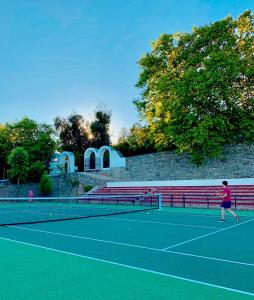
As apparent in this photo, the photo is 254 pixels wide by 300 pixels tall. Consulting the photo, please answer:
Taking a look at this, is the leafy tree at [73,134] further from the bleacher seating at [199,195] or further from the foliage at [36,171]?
the bleacher seating at [199,195]

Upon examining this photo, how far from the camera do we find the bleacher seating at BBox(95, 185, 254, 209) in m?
19.5

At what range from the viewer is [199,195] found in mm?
20484

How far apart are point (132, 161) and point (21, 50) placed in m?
15.5

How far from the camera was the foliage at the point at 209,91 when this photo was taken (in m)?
24.3

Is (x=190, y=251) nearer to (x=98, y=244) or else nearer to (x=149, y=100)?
(x=98, y=244)

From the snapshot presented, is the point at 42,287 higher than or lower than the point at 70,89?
lower

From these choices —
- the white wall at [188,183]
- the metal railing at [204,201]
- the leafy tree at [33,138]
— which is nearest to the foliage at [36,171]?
the leafy tree at [33,138]

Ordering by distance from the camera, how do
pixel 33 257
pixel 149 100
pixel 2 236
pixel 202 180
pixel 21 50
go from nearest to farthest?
pixel 33 257 → pixel 2 236 → pixel 21 50 → pixel 202 180 → pixel 149 100

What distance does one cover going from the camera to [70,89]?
105 ft

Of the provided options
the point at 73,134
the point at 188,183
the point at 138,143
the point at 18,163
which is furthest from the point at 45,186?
the point at 73,134

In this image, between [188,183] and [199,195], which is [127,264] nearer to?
[199,195]

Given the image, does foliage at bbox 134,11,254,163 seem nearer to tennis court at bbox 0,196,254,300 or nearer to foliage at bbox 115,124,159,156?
foliage at bbox 115,124,159,156

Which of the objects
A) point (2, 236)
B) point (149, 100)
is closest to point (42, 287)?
point (2, 236)

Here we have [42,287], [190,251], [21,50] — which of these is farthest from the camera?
[21,50]
